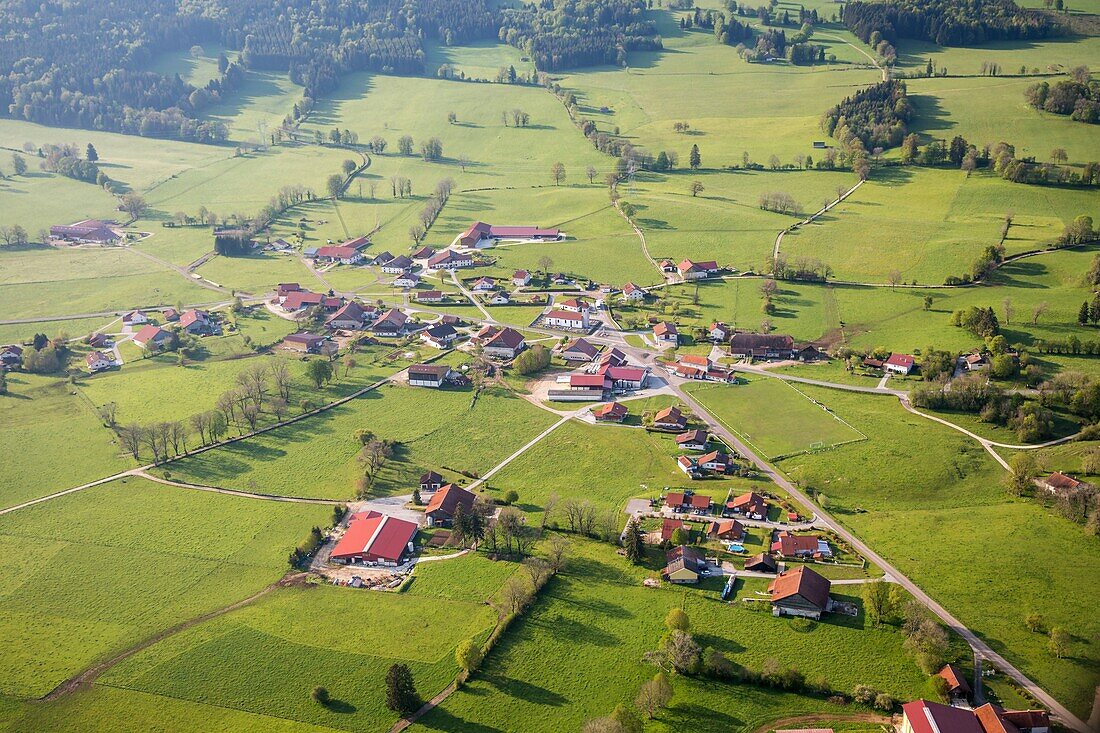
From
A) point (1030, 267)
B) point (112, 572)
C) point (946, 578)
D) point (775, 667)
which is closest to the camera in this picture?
point (775, 667)

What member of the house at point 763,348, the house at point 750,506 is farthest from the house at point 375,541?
the house at point 763,348

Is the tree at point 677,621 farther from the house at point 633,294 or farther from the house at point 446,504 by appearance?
the house at point 633,294

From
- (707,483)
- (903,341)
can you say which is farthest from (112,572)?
(903,341)

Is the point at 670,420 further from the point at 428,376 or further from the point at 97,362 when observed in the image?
the point at 97,362

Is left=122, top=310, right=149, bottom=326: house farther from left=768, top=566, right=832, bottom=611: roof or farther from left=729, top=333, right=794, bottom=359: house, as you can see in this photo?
left=768, top=566, right=832, bottom=611: roof

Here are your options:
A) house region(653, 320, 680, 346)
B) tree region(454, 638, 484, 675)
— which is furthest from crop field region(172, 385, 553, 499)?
tree region(454, 638, 484, 675)

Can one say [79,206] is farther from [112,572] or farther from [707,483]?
[707,483]
